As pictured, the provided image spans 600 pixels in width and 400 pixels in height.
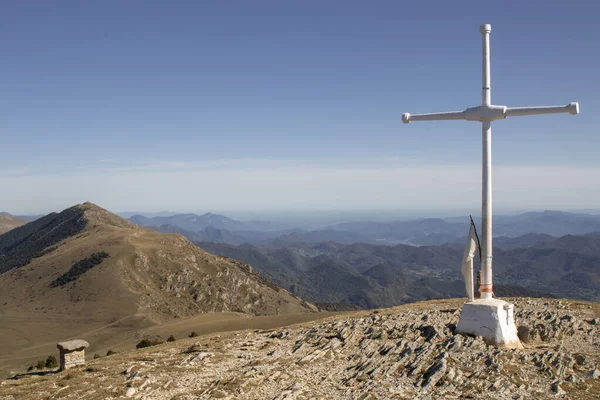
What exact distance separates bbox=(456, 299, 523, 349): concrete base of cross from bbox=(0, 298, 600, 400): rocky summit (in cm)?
47

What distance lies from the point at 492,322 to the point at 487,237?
10.7 feet

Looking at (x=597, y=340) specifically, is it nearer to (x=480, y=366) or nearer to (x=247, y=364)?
(x=480, y=366)

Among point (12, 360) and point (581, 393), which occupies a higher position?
point (581, 393)

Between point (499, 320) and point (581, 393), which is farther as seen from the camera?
point (499, 320)

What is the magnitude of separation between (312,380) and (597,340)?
39.2 feet

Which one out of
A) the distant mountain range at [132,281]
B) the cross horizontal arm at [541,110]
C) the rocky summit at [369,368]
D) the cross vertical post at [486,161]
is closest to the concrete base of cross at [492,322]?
the rocky summit at [369,368]

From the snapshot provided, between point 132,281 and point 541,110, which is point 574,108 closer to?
point 541,110

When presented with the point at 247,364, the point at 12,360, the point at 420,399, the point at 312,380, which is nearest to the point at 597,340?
the point at 420,399

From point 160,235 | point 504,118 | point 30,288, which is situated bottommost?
point 30,288

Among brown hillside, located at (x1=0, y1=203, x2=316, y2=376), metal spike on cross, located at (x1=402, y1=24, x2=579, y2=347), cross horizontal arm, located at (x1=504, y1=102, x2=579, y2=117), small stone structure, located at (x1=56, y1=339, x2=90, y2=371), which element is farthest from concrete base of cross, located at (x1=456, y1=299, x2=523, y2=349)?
brown hillside, located at (x1=0, y1=203, x2=316, y2=376)

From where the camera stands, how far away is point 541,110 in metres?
17.8

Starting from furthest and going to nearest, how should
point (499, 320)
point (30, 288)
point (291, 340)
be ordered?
1. point (30, 288)
2. point (291, 340)
3. point (499, 320)

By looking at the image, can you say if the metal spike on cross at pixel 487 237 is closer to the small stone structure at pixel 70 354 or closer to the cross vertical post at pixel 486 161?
the cross vertical post at pixel 486 161

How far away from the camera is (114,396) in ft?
53.4
